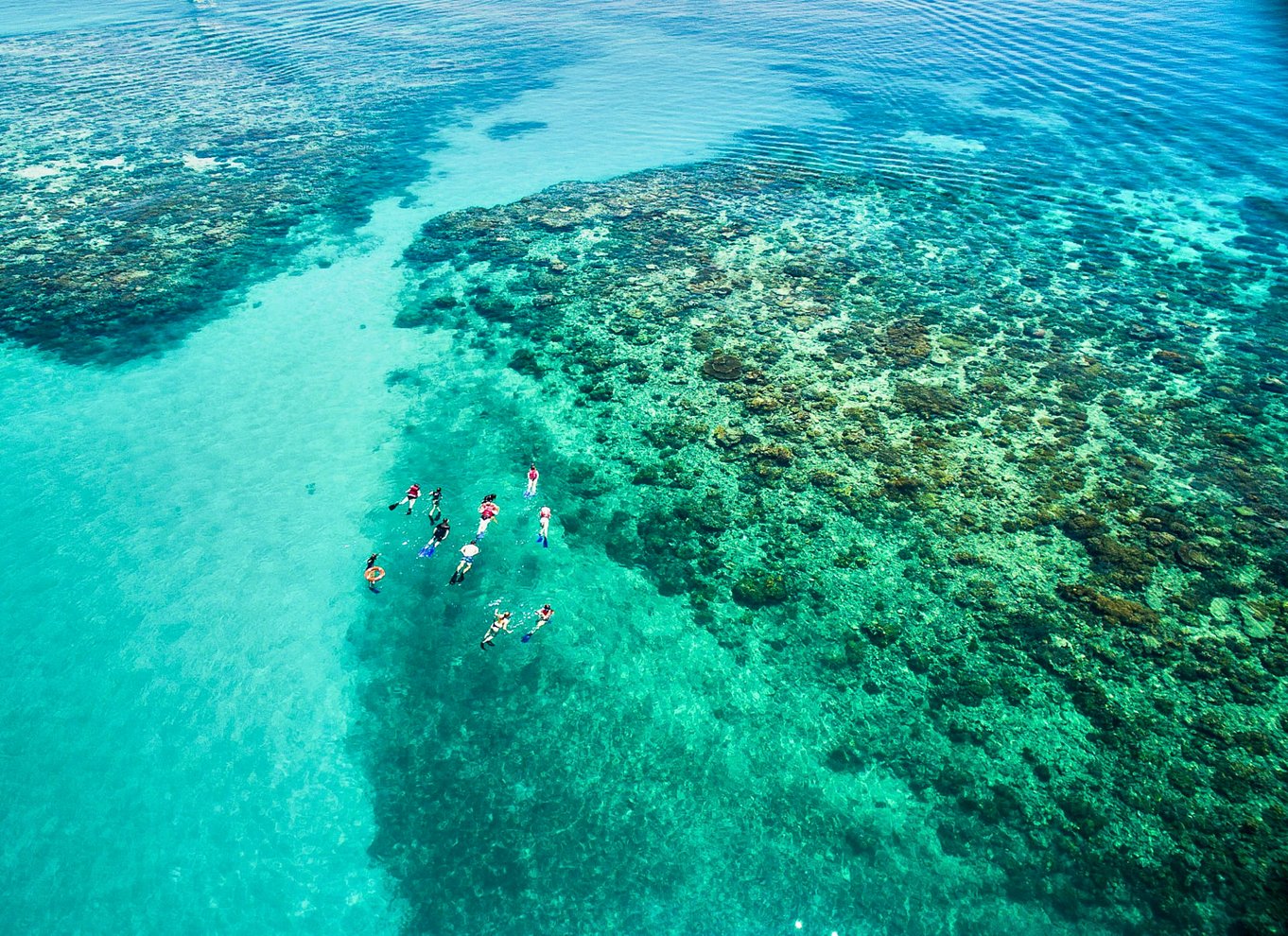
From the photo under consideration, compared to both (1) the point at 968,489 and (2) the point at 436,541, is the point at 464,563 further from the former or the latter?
(1) the point at 968,489

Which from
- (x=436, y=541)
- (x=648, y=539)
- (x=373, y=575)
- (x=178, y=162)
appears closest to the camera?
(x=373, y=575)

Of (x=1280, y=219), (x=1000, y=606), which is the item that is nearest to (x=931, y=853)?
(x=1000, y=606)

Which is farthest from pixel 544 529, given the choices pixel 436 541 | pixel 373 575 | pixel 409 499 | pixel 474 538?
pixel 373 575

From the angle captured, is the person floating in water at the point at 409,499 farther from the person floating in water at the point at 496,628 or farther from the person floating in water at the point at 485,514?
the person floating in water at the point at 496,628

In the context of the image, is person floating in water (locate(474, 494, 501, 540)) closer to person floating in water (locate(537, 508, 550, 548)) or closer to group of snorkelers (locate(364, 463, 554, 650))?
group of snorkelers (locate(364, 463, 554, 650))

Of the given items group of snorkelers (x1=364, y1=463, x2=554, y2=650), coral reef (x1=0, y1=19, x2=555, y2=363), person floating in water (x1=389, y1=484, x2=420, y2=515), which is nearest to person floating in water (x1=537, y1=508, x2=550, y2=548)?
group of snorkelers (x1=364, y1=463, x2=554, y2=650)

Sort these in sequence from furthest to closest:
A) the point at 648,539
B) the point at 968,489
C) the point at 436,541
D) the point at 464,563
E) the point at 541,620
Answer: the point at 968,489
the point at 648,539
the point at 436,541
the point at 464,563
the point at 541,620

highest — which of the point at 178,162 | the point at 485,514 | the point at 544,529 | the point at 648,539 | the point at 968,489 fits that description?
the point at 178,162

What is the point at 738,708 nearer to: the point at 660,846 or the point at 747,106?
the point at 660,846
